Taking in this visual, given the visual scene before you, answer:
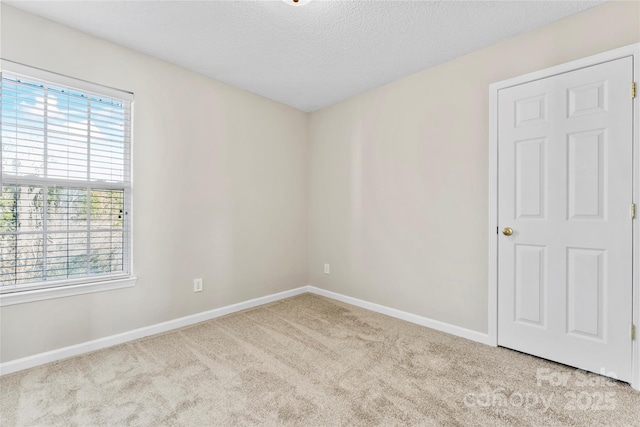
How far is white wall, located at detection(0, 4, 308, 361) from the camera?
2.06 meters

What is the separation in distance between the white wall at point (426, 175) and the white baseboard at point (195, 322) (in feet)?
0.23

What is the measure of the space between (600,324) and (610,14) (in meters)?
2.01

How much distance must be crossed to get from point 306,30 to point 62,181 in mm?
2133

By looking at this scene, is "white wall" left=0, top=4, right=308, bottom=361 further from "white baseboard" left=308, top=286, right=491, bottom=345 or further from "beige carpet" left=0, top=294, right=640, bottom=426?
"white baseboard" left=308, top=286, right=491, bottom=345

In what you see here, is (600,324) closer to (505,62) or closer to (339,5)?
(505,62)

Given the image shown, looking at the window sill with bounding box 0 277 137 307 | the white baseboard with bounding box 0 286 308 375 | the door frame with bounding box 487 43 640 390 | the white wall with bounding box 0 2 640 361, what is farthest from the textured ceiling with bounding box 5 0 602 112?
the white baseboard with bounding box 0 286 308 375

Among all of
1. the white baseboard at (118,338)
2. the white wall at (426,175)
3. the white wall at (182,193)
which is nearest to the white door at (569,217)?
the white wall at (426,175)

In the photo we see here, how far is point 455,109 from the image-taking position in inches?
100

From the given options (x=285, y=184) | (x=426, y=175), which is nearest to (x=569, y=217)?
(x=426, y=175)

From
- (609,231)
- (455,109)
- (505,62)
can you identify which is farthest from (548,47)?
(609,231)

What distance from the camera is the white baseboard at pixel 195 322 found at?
1.99 metres

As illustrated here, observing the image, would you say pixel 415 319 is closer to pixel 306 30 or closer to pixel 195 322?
pixel 195 322

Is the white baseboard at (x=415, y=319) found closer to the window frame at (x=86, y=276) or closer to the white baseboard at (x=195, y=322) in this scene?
the white baseboard at (x=195, y=322)

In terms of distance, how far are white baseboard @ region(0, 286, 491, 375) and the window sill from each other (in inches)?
15.4
